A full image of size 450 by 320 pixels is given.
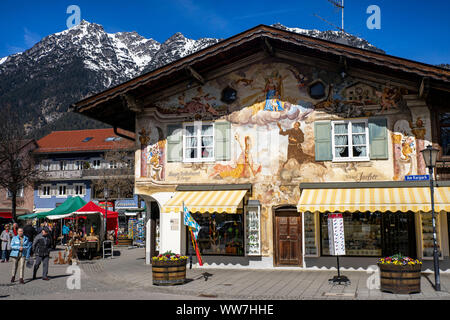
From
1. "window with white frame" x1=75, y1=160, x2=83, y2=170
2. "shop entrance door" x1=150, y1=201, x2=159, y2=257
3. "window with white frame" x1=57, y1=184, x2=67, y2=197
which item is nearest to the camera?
"shop entrance door" x1=150, y1=201, x2=159, y2=257

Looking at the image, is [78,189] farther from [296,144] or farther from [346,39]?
[296,144]

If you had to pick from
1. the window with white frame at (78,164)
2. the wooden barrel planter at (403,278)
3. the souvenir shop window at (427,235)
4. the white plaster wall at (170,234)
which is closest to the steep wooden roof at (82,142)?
the window with white frame at (78,164)

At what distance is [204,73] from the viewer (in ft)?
62.3

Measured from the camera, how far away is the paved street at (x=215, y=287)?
40.0 ft

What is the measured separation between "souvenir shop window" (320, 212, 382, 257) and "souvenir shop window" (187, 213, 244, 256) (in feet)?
10.1

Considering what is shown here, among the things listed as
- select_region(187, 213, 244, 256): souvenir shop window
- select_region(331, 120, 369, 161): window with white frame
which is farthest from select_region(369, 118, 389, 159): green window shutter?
select_region(187, 213, 244, 256): souvenir shop window

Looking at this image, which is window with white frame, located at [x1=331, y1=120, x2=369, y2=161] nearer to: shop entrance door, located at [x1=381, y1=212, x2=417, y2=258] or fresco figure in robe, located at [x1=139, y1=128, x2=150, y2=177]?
shop entrance door, located at [x1=381, y1=212, x2=417, y2=258]

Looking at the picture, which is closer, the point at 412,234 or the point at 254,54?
the point at 412,234

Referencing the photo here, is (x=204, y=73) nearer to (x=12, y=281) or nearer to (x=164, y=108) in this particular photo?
(x=164, y=108)

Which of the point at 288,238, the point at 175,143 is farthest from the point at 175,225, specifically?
the point at 288,238

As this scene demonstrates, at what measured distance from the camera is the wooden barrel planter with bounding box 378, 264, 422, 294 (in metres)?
Answer: 12.0

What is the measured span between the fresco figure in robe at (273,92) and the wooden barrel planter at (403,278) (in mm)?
7874
